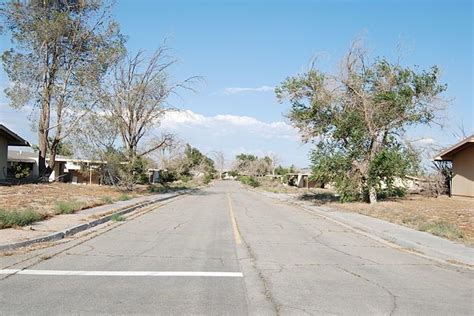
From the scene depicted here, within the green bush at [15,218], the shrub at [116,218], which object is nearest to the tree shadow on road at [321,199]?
the shrub at [116,218]

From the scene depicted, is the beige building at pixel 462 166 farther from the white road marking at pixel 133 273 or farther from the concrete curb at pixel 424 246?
the white road marking at pixel 133 273

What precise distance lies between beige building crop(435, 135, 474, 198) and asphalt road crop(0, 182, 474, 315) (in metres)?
23.5

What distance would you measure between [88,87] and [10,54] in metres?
6.16

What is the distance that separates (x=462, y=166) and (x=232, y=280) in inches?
1255

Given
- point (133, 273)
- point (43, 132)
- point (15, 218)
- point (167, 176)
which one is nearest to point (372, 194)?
point (15, 218)

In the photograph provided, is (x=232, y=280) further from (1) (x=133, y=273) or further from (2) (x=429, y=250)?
(2) (x=429, y=250)

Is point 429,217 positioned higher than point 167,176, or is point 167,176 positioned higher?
point 167,176

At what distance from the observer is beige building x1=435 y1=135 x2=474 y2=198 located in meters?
34.9

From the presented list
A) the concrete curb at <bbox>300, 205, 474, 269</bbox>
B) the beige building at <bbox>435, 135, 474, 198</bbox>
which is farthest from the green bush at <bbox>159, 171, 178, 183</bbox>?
the concrete curb at <bbox>300, 205, 474, 269</bbox>

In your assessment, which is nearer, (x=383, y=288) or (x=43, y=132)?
(x=383, y=288)

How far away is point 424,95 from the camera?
3150cm

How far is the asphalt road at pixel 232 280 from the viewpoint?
6.93m

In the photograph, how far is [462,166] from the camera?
119ft

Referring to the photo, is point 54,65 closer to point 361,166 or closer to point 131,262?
point 361,166
